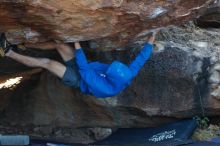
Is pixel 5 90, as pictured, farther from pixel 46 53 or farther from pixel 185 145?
pixel 185 145

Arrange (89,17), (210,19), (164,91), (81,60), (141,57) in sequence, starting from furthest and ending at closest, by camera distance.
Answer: (210,19), (164,91), (141,57), (81,60), (89,17)

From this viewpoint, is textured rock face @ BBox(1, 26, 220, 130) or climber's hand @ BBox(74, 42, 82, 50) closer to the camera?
climber's hand @ BBox(74, 42, 82, 50)

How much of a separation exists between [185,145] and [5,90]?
2.88 m

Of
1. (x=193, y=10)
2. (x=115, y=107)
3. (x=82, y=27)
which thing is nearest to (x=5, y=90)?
(x=115, y=107)

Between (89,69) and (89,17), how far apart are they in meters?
1.01

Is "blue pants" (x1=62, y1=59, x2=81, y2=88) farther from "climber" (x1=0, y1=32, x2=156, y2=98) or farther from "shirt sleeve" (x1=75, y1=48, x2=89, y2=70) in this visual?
"shirt sleeve" (x1=75, y1=48, x2=89, y2=70)

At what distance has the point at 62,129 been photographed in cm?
696

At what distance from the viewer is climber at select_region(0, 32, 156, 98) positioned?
5.43m

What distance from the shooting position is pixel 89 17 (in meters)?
4.68

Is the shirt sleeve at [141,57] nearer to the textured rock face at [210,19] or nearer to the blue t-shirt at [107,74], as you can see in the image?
the blue t-shirt at [107,74]

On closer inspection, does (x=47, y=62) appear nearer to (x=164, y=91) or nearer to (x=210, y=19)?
(x=164, y=91)

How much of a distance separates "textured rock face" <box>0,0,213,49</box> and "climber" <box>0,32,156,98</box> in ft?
0.87

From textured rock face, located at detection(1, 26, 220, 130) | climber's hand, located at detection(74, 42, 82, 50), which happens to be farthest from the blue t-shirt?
textured rock face, located at detection(1, 26, 220, 130)

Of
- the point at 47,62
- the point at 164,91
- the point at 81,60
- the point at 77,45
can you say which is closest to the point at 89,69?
the point at 81,60
